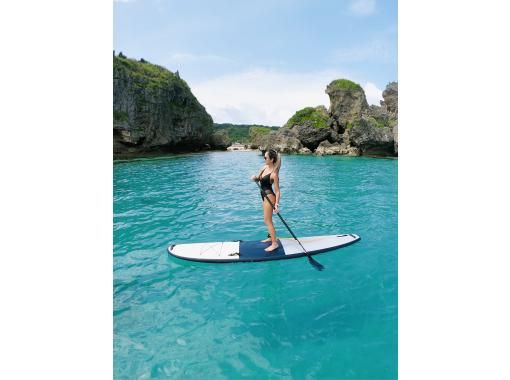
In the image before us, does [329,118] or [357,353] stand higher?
[329,118]

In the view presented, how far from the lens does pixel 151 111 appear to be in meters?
43.6

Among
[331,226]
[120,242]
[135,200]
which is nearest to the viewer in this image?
[120,242]

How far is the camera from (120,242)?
22.6 ft

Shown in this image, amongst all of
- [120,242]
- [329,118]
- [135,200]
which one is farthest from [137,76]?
[120,242]

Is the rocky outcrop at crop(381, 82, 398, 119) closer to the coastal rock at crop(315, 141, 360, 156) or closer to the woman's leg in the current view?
the coastal rock at crop(315, 141, 360, 156)

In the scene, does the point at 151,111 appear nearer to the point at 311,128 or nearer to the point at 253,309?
the point at 311,128

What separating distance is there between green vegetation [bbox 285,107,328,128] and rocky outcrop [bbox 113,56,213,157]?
1937cm

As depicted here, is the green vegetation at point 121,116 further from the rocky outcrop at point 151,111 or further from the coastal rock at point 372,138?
the coastal rock at point 372,138

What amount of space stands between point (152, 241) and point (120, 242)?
0.75m

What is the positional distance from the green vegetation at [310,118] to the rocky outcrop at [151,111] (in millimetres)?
19372

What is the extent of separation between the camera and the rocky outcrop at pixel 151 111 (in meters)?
38.8

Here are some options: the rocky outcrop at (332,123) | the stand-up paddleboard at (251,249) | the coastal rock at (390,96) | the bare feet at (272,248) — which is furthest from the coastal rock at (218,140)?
the bare feet at (272,248)

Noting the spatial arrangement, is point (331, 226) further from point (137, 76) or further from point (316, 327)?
point (137, 76)

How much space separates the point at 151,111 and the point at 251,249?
42.7m
